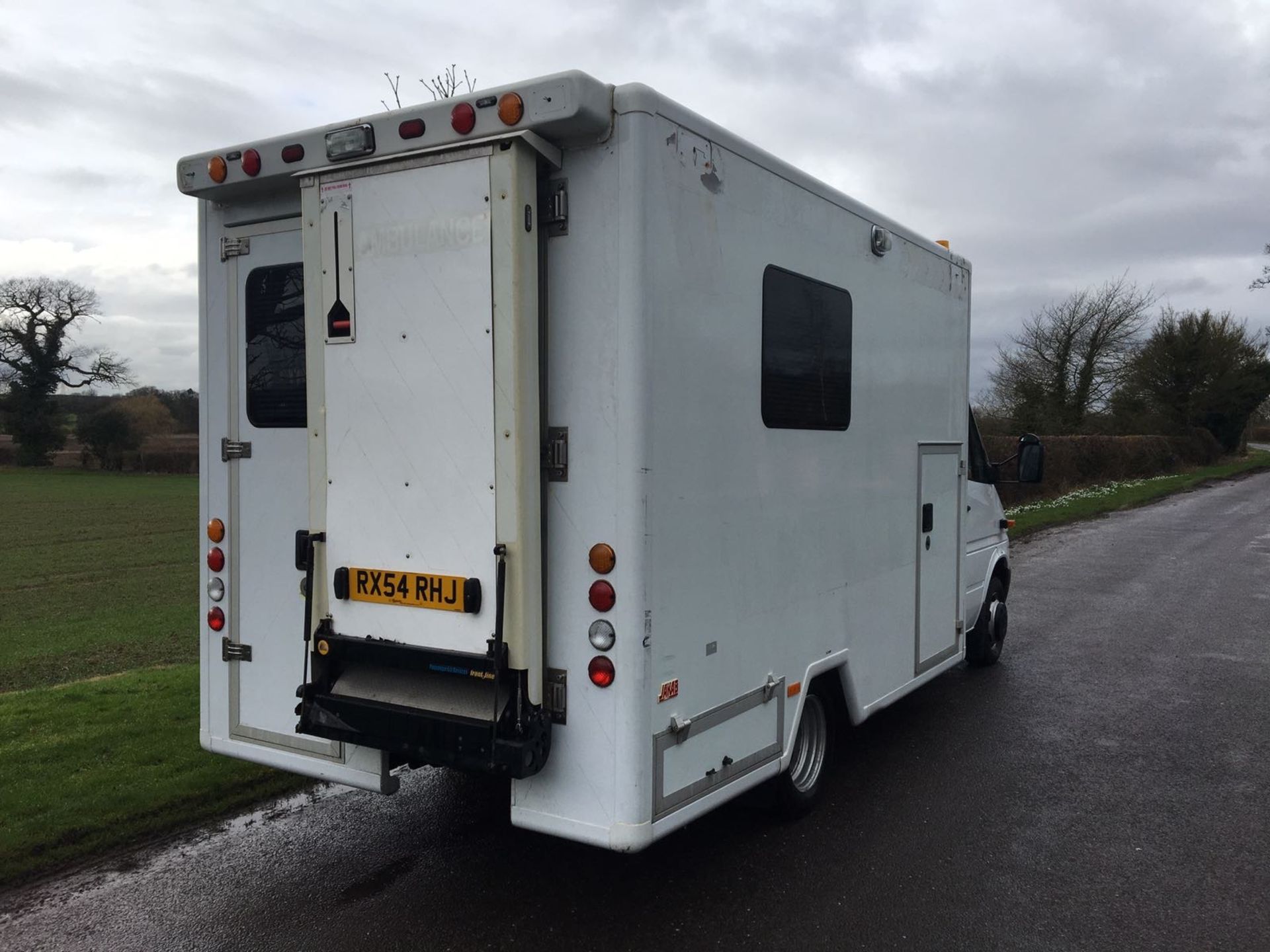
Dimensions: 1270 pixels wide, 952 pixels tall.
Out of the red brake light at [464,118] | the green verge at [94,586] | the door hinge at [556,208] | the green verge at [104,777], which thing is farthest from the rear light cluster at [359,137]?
the green verge at [94,586]

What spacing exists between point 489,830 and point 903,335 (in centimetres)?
319

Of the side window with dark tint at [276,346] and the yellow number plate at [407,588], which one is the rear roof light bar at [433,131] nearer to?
the side window with dark tint at [276,346]

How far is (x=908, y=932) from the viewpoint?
3.47 meters

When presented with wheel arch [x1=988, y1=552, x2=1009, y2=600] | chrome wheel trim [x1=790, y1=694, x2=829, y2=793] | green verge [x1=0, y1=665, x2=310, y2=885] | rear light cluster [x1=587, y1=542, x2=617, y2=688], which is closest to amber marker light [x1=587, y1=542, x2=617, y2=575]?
rear light cluster [x1=587, y1=542, x2=617, y2=688]

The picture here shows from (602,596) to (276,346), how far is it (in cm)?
186

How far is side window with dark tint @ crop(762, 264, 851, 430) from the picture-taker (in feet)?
12.7

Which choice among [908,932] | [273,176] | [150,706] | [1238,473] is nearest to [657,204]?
[273,176]

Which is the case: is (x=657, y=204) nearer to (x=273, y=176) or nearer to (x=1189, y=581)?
(x=273, y=176)

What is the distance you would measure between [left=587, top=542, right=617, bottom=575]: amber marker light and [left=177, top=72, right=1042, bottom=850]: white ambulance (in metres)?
0.01

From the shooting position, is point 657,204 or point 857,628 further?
point 857,628

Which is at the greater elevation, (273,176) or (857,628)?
(273,176)

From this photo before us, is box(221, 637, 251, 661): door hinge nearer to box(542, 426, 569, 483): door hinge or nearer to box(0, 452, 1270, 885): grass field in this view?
box(0, 452, 1270, 885): grass field

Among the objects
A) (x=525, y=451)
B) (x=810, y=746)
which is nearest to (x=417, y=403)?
(x=525, y=451)

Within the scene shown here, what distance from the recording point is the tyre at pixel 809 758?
169 inches
